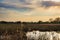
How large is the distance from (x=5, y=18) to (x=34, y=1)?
0.51m

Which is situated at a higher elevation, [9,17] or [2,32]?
[9,17]

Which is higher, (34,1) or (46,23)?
(34,1)

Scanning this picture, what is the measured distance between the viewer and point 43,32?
2.95 metres

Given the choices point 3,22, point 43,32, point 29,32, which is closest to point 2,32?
point 3,22

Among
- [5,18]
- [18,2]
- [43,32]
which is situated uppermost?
[18,2]

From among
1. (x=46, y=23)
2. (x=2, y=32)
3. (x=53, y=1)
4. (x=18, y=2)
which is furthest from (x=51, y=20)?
(x=2, y=32)

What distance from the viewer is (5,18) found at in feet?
9.67

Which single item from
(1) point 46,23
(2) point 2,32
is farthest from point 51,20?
(2) point 2,32

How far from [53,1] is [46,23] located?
363 millimetres

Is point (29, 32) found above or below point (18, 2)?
below

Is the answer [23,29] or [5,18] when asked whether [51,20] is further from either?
[5,18]

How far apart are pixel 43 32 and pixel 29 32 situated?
213 mm

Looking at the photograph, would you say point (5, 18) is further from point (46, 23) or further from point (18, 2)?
point (46, 23)

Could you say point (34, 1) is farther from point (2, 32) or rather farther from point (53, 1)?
point (2, 32)
